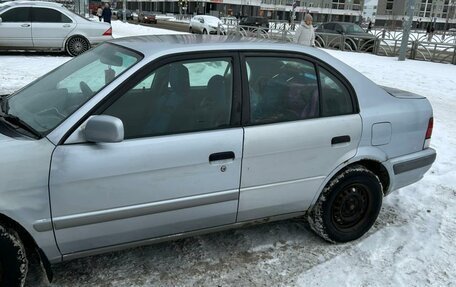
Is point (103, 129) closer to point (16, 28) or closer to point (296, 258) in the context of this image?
point (296, 258)

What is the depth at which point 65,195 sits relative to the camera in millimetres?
2588

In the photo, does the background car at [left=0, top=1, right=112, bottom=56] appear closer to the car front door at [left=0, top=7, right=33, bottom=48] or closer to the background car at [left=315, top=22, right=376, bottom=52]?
the car front door at [left=0, top=7, right=33, bottom=48]

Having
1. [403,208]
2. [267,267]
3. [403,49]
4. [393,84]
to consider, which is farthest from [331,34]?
[267,267]

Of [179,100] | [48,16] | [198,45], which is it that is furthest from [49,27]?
[179,100]

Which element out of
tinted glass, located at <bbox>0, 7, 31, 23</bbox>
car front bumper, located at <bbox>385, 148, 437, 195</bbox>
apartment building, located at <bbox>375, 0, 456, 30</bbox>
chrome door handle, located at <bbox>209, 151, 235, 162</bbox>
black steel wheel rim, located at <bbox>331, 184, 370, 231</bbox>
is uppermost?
apartment building, located at <bbox>375, 0, 456, 30</bbox>

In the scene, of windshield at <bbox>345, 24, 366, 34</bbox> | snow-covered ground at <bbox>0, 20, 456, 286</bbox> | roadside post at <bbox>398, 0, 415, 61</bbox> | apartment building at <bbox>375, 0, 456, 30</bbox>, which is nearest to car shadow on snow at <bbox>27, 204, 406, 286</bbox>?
snow-covered ground at <bbox>0, 20, 456, 286</bbox>

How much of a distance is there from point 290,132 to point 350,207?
3.01 feet

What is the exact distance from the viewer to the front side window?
282 centimetres

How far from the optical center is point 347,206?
12.0ft

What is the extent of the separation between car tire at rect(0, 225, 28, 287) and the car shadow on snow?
349 millimetres

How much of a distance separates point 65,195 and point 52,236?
0.26 m

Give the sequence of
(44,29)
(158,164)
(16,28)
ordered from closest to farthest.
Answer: (158,164) < (16,28) < (44,29)

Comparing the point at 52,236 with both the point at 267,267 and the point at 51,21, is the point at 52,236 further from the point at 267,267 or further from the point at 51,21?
the point at 51,21

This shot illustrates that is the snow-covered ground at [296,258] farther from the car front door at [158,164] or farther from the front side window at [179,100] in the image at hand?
the front side window at [179,100]
